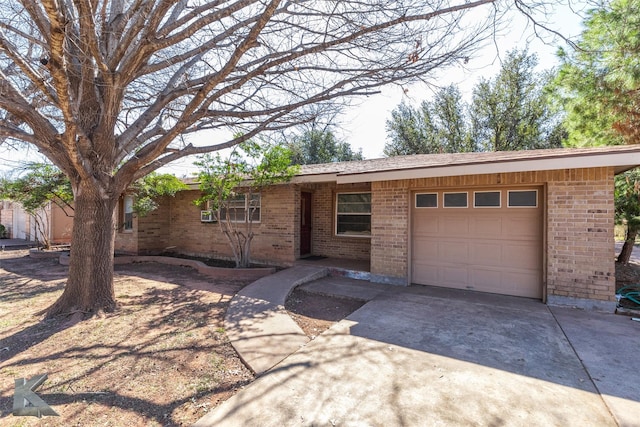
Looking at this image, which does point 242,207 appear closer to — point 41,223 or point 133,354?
point 133,354

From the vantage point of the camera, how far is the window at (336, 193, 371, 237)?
9.42 m

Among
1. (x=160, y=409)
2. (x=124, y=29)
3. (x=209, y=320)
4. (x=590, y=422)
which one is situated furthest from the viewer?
(x=209, y=320)

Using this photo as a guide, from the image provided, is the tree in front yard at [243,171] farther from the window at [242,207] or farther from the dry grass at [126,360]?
the dry grass at [126,360]

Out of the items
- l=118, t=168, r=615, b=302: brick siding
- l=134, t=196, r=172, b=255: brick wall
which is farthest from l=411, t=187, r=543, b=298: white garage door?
l=134, t=196, r=172, b=255: brick wall

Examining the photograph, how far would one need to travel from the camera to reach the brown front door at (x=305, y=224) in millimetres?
10102

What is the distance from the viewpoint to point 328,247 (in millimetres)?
10156

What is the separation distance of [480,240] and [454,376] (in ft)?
12.8

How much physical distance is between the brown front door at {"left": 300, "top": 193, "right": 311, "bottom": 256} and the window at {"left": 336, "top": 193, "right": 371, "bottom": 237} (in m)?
1.06

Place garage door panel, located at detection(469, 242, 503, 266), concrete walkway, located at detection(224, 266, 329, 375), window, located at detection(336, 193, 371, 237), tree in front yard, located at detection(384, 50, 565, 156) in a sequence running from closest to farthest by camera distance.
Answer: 1. concrete walkway, located at detection(224, 266, 329, 375)
2. garage door panel, located at detection(469, 242, 503, 266)
3. window, located at detection(336, 193, 371, 237)
4. tree in front yard, located at detection(384, 50, 565, 156)

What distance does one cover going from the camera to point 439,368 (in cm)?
329

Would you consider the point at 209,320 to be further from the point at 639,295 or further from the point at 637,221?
the point at 637,221

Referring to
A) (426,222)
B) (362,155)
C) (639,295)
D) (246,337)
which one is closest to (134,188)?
(246,337)

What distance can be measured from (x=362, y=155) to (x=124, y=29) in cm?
2330

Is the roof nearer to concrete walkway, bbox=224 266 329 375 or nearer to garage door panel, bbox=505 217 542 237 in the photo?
garage door panel, bbox=505 217 542 237
